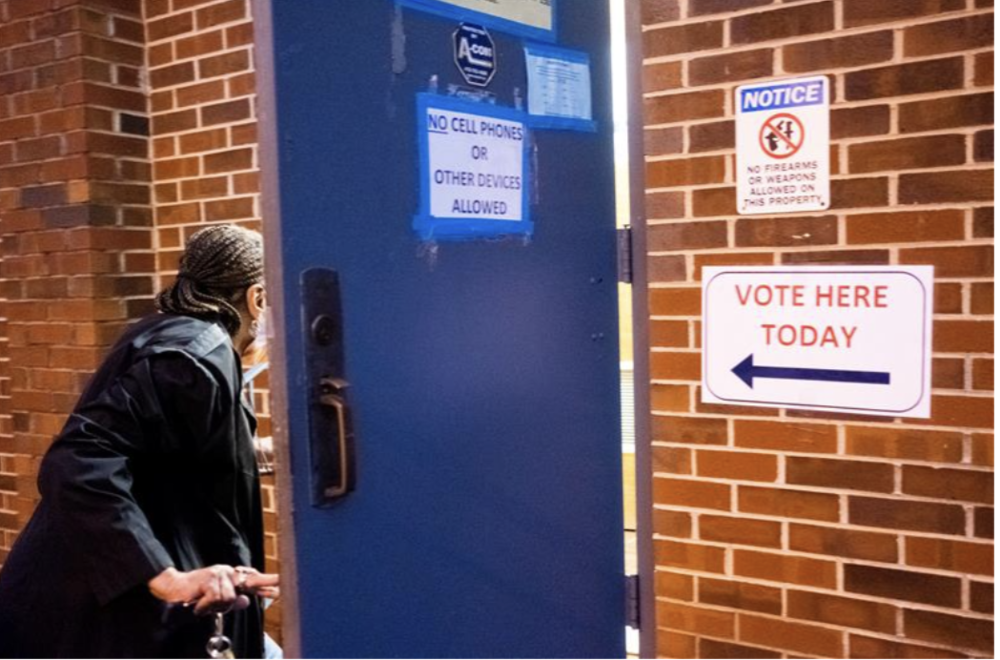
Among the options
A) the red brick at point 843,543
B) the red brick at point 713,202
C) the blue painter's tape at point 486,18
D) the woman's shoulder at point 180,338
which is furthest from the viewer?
the red brick at point 713,202

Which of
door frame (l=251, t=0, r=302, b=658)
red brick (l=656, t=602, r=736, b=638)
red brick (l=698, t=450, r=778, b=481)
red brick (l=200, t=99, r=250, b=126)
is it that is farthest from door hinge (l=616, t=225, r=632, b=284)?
red brick (l=200, t=99, r=250, b=126)

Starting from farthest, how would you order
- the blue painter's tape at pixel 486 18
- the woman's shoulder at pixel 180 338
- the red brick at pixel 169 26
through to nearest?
the red brick at pixel 169 26 < the woman's shoulder at pixel 180 338 < the blue painter's tape at pixel 486 18

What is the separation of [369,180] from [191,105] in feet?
5.96

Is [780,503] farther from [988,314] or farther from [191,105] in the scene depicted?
[191,105]

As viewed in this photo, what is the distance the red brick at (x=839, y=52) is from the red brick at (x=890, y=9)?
0.11 ft

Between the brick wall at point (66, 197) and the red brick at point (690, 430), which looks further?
the brick wall at point (66, 197)

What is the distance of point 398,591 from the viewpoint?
198 cm

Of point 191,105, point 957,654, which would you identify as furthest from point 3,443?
point 957,654

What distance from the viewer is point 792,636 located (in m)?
2.49

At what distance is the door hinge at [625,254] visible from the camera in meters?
2.64

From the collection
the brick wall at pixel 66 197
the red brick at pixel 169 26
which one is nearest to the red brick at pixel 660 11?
the red brick at pixel 169 26

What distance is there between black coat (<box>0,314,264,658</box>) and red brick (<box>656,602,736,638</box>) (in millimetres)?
1125

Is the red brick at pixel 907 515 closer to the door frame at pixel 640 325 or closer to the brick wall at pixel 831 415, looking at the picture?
the brick wall at pixel 831 415

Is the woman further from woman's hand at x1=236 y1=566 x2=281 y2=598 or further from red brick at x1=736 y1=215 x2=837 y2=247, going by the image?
red brick at x1=736 y1=215 x2=837 y2=247
